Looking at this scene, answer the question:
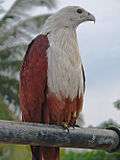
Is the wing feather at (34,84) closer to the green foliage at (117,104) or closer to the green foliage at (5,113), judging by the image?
the green foliage at (5,113)

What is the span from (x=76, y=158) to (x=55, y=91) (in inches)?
826

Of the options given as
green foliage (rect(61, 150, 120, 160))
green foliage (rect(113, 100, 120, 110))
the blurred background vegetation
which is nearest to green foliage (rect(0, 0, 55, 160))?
the blurred background vegetation

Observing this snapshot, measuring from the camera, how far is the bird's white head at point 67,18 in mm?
3086

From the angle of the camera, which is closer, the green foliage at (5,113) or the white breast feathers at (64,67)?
the white breast feathers at (64,67)

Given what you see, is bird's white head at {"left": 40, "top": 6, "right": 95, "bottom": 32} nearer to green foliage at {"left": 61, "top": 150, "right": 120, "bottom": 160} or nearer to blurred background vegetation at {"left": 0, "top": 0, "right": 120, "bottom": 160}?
blurred background vegetation at {"left": 0, "top": 0, "right": 120, "bottom": 160}

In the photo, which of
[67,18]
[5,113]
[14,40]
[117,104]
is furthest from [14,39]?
[67,18]

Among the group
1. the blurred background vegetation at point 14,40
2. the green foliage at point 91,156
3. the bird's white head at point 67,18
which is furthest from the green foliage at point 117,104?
the bird's white head at point 67,18

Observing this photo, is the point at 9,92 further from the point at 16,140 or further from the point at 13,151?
the point at 16,140

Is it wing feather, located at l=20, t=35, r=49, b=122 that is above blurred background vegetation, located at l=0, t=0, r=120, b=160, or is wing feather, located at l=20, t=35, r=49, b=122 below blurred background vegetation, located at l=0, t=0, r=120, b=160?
above

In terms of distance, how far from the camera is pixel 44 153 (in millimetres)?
2598

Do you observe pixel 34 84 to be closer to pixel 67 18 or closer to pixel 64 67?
pixel 64 67

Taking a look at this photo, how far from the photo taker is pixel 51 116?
9.89 ft

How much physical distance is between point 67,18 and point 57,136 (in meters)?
1.49

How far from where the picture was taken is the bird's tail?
2.45 metres
